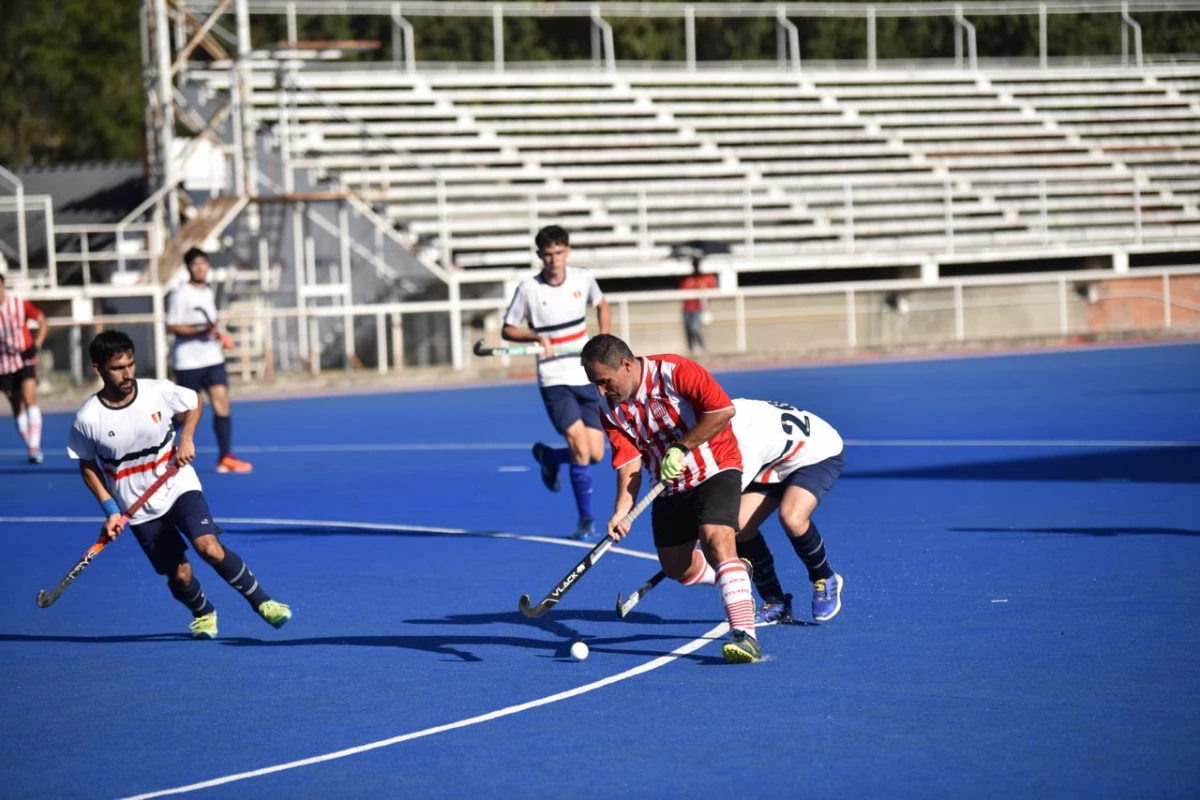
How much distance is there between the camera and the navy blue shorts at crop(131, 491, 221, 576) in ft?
28.4

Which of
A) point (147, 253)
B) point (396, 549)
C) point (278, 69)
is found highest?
point (278, 69)

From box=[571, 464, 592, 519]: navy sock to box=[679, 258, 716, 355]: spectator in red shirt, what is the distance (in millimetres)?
17976

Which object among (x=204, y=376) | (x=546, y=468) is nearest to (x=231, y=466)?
(x=204, y=376)

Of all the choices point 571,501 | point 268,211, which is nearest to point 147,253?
point 268,211

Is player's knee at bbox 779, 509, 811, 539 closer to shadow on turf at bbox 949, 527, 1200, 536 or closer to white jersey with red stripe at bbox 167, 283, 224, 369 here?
shadow on turf at bbox 949, 527, 1200, 536

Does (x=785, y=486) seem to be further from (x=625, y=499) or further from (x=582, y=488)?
(x=582, y=488)

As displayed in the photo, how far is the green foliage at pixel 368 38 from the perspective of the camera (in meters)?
43.7

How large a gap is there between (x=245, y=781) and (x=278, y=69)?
24.9m

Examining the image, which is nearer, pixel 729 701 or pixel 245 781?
pixel 245 781

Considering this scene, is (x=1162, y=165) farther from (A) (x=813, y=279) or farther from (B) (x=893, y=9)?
(A) (x=813, y=279)

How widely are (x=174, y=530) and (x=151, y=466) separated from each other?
0.34 m

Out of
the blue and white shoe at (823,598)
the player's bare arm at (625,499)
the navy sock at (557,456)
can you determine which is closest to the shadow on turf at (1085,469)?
the navy sock at (557,456)

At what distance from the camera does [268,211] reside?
99.1ft

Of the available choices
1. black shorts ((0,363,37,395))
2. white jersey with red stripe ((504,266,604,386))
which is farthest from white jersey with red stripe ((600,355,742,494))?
black shorts ((0,363,37,395))
